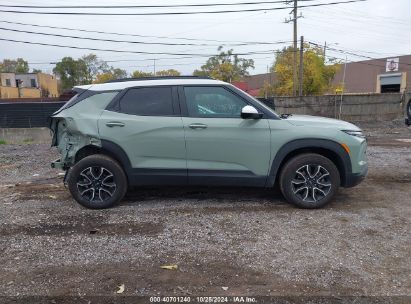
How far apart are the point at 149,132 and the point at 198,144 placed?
2.25 feet

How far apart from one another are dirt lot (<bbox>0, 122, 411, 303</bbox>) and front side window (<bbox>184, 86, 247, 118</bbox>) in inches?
51.4

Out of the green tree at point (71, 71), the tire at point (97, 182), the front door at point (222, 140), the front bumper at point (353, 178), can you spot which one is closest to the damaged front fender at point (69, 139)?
the tire at point (97, 182)

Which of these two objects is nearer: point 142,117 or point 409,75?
point 142,117

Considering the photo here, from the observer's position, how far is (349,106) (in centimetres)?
2148

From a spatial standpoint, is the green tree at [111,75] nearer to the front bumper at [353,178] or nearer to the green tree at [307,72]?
the green tree at [307,72]

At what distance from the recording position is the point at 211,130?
5.48 metres

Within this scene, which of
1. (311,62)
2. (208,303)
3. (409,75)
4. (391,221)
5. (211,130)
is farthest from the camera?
(409,75)

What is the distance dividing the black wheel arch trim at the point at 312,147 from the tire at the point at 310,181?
0.38 ft

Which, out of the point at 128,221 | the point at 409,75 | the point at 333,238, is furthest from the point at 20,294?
the point at 409,75

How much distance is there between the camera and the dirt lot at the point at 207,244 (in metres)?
3.56

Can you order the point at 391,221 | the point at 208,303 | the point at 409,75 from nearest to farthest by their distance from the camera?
the point at 208,303
the point at 391,221
the point at 409,75

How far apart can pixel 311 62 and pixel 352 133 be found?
38.8 m

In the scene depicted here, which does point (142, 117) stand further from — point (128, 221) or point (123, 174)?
point (128, 221)

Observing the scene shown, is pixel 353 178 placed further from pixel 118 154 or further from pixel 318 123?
pixel 118 154
